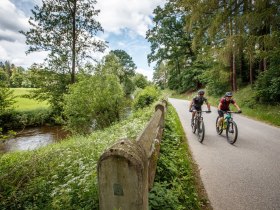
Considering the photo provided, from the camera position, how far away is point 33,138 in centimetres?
1655

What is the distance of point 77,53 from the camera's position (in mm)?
18578

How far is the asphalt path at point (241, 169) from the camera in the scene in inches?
144

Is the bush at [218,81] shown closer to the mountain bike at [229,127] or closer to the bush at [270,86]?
the bush at [270,86]

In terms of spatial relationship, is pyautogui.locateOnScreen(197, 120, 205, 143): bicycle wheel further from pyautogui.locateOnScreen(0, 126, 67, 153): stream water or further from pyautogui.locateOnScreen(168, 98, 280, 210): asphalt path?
pyautogui.locateOnScreen(0, 126, 67, 153): stream water

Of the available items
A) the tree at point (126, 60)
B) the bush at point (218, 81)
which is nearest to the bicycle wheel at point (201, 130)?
the bush at point (218, 81)

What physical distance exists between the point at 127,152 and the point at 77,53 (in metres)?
18.8

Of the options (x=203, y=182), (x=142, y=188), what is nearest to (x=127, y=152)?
(x=142, y=188)

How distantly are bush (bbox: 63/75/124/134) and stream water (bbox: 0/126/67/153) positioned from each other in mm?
3094

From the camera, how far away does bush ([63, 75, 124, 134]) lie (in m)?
12.3

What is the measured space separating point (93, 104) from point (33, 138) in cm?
790

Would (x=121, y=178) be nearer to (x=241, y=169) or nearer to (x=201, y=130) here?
(x=241, y=169)

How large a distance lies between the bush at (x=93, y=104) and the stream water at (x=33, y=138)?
10.2 feet

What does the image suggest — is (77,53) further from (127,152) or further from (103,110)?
(127,152)

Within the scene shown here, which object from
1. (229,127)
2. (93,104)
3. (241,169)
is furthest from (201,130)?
(93,104)
